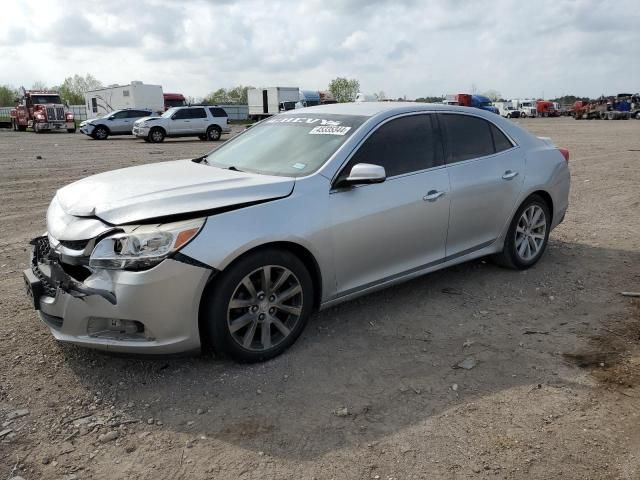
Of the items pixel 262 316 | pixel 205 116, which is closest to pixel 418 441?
pixel 262 316

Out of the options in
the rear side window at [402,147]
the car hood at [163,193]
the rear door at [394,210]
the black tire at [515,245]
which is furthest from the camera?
the black tire at [515,245]

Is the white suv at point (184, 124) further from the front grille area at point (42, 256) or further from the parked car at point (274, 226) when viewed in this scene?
the front grille area at point (42, 256)

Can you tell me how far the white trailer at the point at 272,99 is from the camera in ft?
151

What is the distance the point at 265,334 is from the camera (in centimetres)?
364

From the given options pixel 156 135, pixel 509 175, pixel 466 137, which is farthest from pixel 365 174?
pixel 156 135

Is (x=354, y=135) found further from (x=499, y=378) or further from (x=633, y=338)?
(x=633, y=338)

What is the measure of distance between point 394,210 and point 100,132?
2854 centimetres

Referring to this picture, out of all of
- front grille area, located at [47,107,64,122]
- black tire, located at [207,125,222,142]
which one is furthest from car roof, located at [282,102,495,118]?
front grille area, located at [47,107,64,122]

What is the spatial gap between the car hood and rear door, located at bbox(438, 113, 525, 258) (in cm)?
165

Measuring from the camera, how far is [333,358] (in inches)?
149

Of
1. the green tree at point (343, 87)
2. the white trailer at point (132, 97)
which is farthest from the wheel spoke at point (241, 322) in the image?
the green tree at point (343, 87)

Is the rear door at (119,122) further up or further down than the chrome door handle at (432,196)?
further up

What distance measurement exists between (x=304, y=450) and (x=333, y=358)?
1011 mm

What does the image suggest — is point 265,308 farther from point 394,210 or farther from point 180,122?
point 180,122
